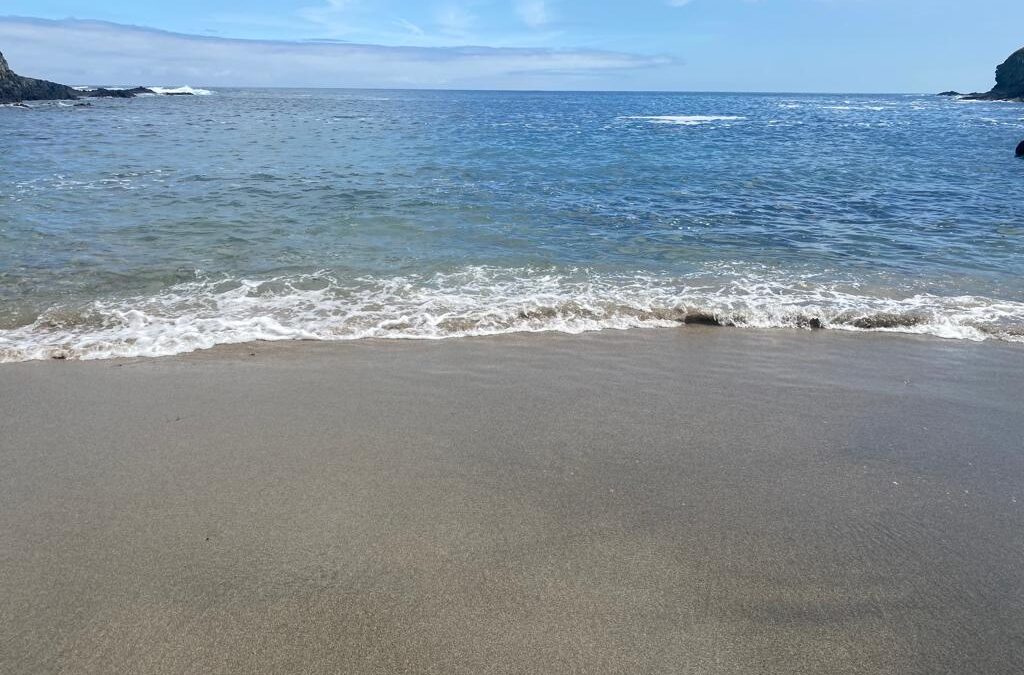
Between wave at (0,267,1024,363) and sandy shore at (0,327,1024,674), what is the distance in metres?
0.80

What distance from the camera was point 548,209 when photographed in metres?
12.7

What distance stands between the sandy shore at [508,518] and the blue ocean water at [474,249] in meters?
1.40

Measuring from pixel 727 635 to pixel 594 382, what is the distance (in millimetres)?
2744

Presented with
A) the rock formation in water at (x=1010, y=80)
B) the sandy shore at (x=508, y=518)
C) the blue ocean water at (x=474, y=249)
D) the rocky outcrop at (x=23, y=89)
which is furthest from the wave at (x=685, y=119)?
the rock formation in water at (x=1010, y=80)

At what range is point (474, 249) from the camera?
9602mm

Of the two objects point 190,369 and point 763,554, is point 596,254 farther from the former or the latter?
point 763,554

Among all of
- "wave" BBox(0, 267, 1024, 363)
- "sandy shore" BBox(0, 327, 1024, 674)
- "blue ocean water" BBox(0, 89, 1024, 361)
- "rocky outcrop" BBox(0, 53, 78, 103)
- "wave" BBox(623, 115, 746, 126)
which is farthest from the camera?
"rocky outcrop" BBox(0, 53, 78, 103)

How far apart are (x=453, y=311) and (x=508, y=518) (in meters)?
3.91

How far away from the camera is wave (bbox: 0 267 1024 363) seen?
6.18m

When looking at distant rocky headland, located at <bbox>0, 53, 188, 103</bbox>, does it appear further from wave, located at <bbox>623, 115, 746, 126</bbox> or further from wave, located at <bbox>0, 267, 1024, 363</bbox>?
wave, located at <bbox>0, 267, 1024, 363</bbox>

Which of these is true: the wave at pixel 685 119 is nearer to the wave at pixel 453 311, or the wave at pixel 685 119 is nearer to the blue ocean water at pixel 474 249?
the blue ocean water at pixel 474 249

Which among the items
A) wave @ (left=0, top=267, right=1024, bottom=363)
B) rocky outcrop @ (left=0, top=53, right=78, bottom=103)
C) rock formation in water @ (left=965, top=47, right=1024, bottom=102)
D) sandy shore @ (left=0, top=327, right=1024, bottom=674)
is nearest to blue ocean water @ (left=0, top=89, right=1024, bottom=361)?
wave @ (left=0, top=267, right=1024, bottom=363)

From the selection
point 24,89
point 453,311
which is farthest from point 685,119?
point 24,89

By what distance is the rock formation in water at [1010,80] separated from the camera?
97.6 meters
